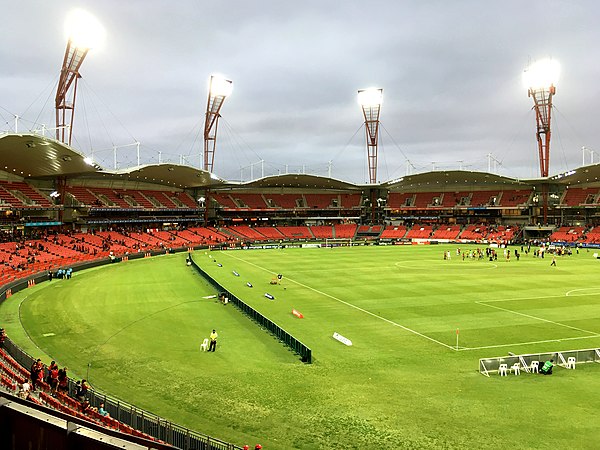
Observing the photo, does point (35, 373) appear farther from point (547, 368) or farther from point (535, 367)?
point (547, 368)

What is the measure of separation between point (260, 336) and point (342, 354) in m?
5.31

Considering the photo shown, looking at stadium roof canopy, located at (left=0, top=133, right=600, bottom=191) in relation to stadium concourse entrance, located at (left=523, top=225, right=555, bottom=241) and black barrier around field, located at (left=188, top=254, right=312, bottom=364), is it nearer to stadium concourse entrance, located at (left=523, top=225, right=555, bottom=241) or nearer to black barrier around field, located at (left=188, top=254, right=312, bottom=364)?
stadium concourse entrance, located at (left=523, top=225, right=555, bottom=241)

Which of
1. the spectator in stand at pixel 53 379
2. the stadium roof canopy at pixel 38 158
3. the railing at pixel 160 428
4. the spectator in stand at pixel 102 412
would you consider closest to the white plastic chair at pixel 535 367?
the railing at pixel 160 428

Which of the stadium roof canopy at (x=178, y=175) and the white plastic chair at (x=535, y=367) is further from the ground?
the stadium roof canopy at (x=178, y=175)

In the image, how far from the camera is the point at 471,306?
3316 cm

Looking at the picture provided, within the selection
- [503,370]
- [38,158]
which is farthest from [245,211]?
[503,370]

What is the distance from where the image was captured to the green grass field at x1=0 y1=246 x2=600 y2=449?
15.3m

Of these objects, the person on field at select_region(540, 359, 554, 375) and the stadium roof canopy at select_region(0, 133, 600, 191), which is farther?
the stadium roof canopy at select_region(0, 133, 600, 191)

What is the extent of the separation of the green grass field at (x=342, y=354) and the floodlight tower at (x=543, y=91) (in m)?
53.4

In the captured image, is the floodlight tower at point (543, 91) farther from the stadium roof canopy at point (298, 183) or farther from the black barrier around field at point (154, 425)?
the black barrier around field at point (154, 425)

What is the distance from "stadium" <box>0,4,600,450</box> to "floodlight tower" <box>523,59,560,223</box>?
53.6 inches

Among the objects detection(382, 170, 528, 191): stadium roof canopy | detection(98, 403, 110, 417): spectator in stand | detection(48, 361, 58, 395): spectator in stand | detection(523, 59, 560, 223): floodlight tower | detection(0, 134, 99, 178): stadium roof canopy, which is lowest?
detection(98, 403, 110, 417): spectator in stand

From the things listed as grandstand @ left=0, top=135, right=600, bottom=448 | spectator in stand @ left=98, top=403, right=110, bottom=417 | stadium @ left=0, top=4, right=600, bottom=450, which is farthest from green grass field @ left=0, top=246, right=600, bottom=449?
grandstand @ left=0, top=135, right=600, bottom=448

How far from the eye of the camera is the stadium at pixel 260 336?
14.7 metres
